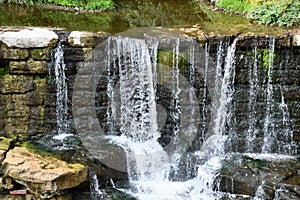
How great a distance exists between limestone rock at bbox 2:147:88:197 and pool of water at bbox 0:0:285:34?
3022 mm

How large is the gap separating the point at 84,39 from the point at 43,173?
6.92 ft

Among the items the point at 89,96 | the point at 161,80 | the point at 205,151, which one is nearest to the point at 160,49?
the point at 161,80

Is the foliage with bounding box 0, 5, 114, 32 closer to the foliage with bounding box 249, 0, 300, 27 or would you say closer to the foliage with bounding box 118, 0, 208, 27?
the foliage with bounding box 118, 0, 208, 27

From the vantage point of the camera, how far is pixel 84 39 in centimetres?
604

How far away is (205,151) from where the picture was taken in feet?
21.3

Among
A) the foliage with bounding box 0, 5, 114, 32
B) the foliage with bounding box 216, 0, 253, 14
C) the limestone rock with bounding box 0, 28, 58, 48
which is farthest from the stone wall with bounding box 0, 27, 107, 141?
the foliage with bounding box 216, 0, 253, 14

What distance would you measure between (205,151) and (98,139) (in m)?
1.71

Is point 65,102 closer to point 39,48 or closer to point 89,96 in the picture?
point 89,96

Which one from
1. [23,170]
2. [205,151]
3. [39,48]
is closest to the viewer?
[23,170]

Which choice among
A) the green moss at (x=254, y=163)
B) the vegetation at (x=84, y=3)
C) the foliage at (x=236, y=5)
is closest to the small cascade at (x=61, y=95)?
the green moss at (x=254, y=163)

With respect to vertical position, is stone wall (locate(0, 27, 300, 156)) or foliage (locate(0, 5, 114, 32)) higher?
foliage (locate(0, 5, 114, 32))

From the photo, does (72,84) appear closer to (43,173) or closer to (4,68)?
(4,68)

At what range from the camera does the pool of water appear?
306 inches

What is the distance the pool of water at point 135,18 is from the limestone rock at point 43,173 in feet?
9.91
